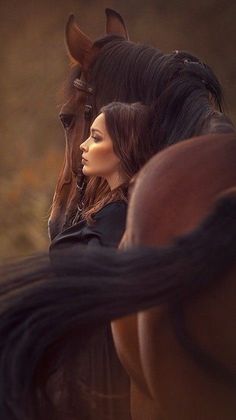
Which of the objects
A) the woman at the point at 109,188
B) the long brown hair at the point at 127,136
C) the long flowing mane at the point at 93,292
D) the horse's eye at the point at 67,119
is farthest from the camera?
the horse's eye at the point at 67,119

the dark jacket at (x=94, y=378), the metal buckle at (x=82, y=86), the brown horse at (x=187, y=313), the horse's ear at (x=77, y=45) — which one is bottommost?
the dark jacket at (x=94, y=378)

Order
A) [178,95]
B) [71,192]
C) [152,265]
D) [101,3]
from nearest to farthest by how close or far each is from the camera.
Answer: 1. [152,265]
2. [178,95]
3. [71,192]
4. [101,3]

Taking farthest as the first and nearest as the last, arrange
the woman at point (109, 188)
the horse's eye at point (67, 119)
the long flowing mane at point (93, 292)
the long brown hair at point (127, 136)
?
1. the horse's eye at point (67, 119)
2. the long brown hair at point (127, 136)
3. the woman at point (109, 188)
4. the long flowing mane at point (93, 292)

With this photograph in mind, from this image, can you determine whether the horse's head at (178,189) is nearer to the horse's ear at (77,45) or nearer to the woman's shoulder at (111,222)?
the woman's shoulder at (111,222)

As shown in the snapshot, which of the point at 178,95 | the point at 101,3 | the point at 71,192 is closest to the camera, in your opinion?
the point at 178,95

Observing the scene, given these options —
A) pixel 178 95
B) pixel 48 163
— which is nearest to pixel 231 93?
pixel 178 95

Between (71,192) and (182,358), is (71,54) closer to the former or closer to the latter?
(71,192)

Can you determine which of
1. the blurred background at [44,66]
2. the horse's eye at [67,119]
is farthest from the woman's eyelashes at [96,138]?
the blurred background at [44,66]

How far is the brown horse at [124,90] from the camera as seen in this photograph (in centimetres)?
93

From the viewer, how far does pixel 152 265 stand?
72 centimetres

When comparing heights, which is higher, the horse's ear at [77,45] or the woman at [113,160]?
the horse's ear at [77,45]

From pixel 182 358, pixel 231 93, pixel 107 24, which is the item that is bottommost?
pixel 182 358

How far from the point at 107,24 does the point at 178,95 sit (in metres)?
0.21

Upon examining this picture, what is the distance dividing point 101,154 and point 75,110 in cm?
13
